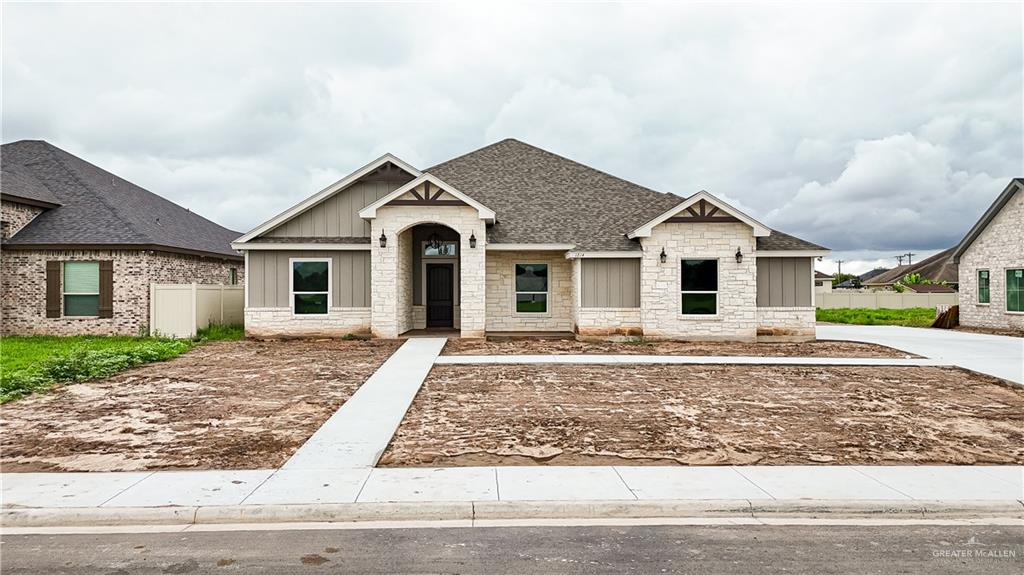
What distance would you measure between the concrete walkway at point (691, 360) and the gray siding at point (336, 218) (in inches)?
251

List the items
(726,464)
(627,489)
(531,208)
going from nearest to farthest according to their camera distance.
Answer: (627,489), (726,464), (531,208)

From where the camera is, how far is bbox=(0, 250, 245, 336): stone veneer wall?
18.9 metres

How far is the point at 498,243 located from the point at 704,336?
23.1 ft

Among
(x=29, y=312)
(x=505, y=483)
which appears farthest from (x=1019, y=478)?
(x=29, y=312)

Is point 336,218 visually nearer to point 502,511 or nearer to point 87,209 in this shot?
point 87,209

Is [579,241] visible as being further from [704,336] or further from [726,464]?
[726,464]

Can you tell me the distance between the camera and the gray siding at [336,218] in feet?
60.6

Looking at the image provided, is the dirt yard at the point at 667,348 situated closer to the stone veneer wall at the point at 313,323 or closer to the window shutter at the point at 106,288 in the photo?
the stone veneer wall at the point at 313,323

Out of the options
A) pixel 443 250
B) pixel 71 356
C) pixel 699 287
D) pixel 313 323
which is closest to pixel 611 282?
pixel 699 287

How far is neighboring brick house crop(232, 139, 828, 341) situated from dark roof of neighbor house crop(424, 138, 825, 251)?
4.5 inches

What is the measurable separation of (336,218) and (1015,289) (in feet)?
81.1

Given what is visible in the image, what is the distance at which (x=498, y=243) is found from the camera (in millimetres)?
18625

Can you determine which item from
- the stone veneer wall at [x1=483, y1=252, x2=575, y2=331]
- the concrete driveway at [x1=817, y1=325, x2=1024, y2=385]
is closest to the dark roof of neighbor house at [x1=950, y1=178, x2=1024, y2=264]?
the concrete driveway at [x1=817, y1=325, x2=1024, y2=385]

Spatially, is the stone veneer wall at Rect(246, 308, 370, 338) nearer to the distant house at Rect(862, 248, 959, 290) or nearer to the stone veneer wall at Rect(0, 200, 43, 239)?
the stone veneer wall at Rect(0, 200, 43, 239)
